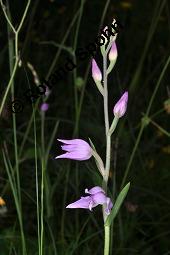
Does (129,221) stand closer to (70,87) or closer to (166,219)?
(166,219)

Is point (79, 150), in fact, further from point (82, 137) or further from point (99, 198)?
point (82, 137)

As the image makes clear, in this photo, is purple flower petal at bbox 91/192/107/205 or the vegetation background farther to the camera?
the vegetation background

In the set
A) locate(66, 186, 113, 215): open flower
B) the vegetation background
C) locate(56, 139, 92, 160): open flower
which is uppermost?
locate(56, 139, 92, 160): open flower

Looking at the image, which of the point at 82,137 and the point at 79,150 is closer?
the point at 79,150

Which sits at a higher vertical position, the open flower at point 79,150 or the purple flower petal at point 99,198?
the open flower at point 79,150

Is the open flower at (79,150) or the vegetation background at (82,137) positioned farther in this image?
the vegetation background at (82,137)

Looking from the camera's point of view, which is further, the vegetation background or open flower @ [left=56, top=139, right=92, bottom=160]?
the vegetation background

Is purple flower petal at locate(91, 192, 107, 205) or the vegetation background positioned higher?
purple flower petal at locate(91, 192, 107, 205)

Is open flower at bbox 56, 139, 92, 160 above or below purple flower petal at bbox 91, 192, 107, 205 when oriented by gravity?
above

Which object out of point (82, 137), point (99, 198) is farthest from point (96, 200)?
point (82, 137)
